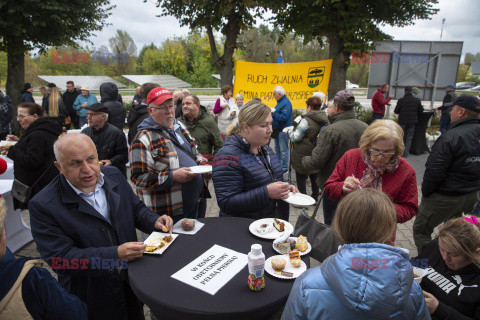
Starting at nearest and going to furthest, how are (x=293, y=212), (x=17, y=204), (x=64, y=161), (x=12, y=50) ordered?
(x=64, y=161)
(x=17, y=204)
(x=293, y=212)
(x=12, y=50)

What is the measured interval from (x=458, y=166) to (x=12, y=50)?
1414cm

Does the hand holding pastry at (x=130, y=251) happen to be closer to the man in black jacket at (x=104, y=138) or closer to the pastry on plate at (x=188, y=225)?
the pastry on plate at (x=188, y=225)

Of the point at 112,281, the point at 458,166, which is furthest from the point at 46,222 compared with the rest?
the point at 458,166

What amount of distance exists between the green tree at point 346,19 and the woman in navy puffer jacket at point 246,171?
9829mm

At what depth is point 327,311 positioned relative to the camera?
1.14 m

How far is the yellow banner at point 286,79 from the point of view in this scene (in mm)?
8742

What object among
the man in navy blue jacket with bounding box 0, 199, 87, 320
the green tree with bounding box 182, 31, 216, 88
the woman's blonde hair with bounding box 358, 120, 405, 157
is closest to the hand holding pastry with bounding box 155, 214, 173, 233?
the man in navy blue jacket with bounding box 0, 199, 87, 320

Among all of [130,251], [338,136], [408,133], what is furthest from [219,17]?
[130,251]

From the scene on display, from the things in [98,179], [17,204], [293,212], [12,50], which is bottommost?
[293,212]

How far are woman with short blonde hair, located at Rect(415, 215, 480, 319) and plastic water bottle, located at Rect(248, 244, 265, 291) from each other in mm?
996

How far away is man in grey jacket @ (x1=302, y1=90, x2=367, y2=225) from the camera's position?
356 centimetres

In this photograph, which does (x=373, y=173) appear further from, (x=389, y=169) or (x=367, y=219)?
(x=367, y=219)

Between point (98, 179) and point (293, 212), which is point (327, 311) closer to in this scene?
point (98, 179)

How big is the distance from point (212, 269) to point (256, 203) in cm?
72
